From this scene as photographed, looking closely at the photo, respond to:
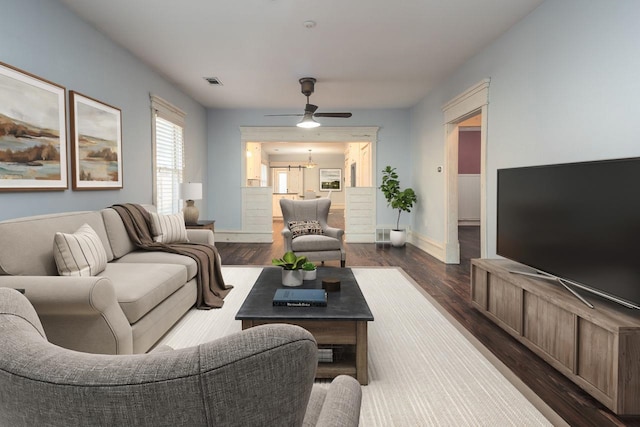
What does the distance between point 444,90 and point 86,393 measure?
19.1ft

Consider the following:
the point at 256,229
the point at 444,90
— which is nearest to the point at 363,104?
the point at 444,90

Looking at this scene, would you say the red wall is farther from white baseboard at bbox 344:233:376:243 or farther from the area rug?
the area rug

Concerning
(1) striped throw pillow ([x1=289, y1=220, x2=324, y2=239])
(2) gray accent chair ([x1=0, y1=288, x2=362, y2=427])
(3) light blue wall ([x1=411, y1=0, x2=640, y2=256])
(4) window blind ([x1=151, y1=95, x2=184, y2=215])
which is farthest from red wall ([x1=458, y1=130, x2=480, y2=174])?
(2) gray accent chair ([x1=0, y1=288, x2=362, y2=427])

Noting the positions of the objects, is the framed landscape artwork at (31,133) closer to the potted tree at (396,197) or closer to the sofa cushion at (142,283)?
the sofa cushion at (142,283)

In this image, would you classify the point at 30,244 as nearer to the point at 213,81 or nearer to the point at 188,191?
the point at 188,191

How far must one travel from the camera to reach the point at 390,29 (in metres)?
3.74

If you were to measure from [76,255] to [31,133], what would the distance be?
1105mm

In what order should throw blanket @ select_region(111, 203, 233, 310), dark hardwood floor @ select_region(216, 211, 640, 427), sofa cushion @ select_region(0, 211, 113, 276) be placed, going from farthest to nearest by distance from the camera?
throw blanket @ select_region(111, 203, 233, 310)
sofa cushion @ select_region(0, 211, 113, 276)
dark hardwood floor @ select_region(216, 211, 640, 427)

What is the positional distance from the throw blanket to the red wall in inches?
313

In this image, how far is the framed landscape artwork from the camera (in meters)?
2.66

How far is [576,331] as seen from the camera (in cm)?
211

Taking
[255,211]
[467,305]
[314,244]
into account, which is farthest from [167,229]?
[255,211]

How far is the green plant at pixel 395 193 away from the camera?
7023 mm

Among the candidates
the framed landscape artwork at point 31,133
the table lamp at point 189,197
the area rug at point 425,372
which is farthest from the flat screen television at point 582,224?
the table lamp at point 189,197
